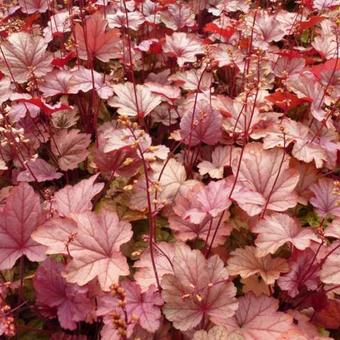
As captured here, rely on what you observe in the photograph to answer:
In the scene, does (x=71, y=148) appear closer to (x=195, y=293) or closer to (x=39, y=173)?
(x=39, y=173)

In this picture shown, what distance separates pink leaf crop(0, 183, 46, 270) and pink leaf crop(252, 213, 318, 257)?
32.1 inches

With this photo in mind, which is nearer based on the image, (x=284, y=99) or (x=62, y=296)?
(x=62, y=296)

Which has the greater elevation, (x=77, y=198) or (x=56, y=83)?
(x=56, y=83)

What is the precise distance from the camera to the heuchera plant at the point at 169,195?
1.46 metres

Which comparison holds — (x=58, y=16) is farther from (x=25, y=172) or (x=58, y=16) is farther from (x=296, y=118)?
(x=296, y=118)

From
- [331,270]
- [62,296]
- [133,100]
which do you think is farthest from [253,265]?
[133,100]

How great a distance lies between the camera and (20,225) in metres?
1.57

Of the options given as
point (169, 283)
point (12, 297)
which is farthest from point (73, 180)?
point (169, 283)

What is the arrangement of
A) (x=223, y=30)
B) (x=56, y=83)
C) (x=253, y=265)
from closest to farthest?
1. (x=253, y=265)
2. (x=56, y=83)
3. (x=223, y=30)

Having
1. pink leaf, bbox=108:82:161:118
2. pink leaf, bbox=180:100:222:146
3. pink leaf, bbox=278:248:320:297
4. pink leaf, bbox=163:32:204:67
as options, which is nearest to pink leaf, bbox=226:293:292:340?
pink leaf, bbox=278:248:320:297

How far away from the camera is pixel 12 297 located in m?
1.74

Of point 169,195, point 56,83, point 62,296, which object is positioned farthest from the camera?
point 56,83

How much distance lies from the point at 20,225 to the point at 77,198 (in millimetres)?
253

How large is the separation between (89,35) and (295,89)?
1.12 metres
